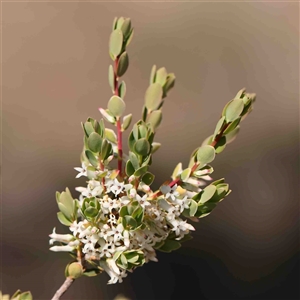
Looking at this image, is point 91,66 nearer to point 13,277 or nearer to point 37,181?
point 37,181

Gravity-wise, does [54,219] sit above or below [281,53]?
below

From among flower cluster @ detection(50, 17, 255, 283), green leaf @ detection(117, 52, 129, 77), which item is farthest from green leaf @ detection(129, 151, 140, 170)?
green leaf @ detection(117, 52, 129, 77)

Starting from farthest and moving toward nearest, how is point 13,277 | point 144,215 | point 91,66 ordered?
1. point 91,66
2. point 13,277
3. point 144,215

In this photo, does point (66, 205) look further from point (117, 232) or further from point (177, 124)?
point (177, 124)

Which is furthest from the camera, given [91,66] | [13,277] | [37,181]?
[91,66]

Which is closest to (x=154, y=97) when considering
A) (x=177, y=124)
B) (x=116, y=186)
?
(x=116, y=186)

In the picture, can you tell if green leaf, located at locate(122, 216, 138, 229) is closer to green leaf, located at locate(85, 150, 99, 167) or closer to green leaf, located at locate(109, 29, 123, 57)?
green leaf, located at locate(85, 150, 99, 167)

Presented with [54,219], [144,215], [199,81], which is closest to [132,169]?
[144,215]
